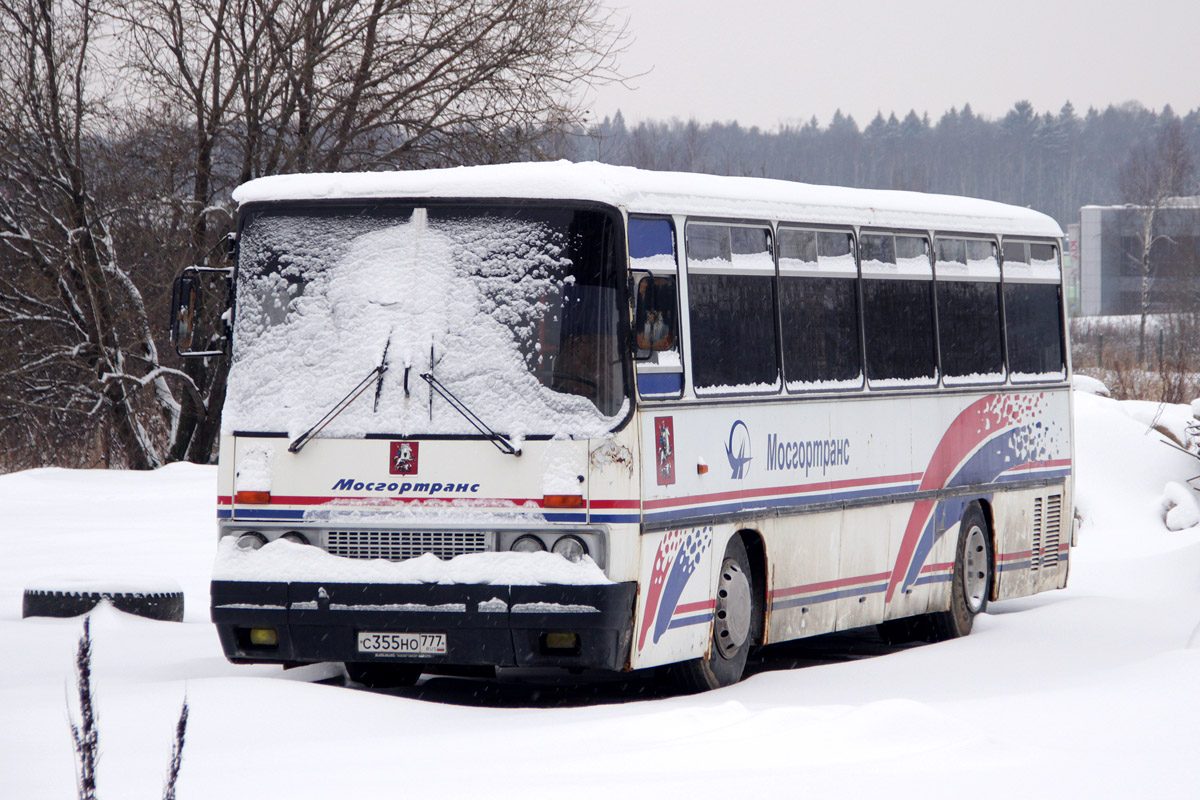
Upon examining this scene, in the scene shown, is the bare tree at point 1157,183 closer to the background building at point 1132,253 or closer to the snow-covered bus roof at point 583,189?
the background building at point 1132,253

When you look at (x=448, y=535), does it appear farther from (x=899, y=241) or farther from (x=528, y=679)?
(x=899, y=241)

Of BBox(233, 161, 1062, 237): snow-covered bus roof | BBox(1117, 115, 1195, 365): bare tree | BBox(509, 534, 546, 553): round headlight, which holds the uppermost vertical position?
BBox(1117, 115, 1195, 365): bare tree

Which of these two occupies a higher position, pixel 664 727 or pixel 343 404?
pixel 343 404

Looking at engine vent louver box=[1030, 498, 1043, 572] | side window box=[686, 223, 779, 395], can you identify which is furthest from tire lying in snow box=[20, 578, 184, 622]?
engine vent louver box=[1030, 498, 1043, 572]

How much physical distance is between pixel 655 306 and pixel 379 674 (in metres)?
2.94

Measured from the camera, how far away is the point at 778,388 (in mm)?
10891

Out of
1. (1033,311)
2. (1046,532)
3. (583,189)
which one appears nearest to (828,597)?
(583,189)

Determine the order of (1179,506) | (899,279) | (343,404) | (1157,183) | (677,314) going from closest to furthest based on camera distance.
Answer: (343,404), (677,314), (899,279), (1179,506), (1157,183)

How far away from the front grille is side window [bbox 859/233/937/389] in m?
3.97

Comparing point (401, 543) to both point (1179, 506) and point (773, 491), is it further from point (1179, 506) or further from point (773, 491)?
point (1179, 506)

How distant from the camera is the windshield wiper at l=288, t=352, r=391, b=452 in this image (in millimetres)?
9250

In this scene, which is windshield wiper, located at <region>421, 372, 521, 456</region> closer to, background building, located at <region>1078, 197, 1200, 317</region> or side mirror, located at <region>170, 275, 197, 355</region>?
side mirror, located at <region>170, 275, 197, 355</region>

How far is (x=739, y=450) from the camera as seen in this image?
33.9 ft

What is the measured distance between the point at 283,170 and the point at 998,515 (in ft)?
48.4
